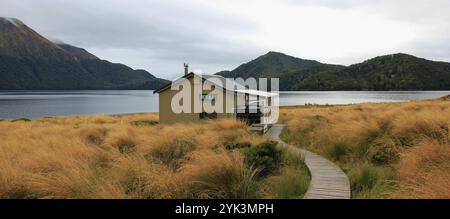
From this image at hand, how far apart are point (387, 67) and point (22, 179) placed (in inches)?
7958

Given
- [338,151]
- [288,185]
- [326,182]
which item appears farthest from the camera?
[338,151]

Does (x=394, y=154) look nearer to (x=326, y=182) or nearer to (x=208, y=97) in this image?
(x=326, y=182)

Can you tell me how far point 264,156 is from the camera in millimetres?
10070

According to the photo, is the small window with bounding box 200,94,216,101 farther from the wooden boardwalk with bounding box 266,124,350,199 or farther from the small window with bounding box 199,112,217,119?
the wooden boardwalk with bounding box 266,124,350,199

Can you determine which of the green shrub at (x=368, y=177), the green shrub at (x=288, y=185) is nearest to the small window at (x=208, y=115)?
the green shrub at (x=288, y=185)

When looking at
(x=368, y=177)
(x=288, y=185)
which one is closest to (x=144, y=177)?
(x=288, y=185)

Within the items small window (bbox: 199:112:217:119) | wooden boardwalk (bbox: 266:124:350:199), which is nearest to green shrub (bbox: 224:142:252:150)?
wooden boardwalk (bbox: 266:124:350:199)

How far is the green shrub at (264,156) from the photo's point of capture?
382 inches

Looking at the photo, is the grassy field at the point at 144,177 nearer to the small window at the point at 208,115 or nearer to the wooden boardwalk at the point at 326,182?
the wooden boardwalk at the point at 326,182

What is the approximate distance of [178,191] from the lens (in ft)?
22.2

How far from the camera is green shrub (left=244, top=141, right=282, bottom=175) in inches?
382
